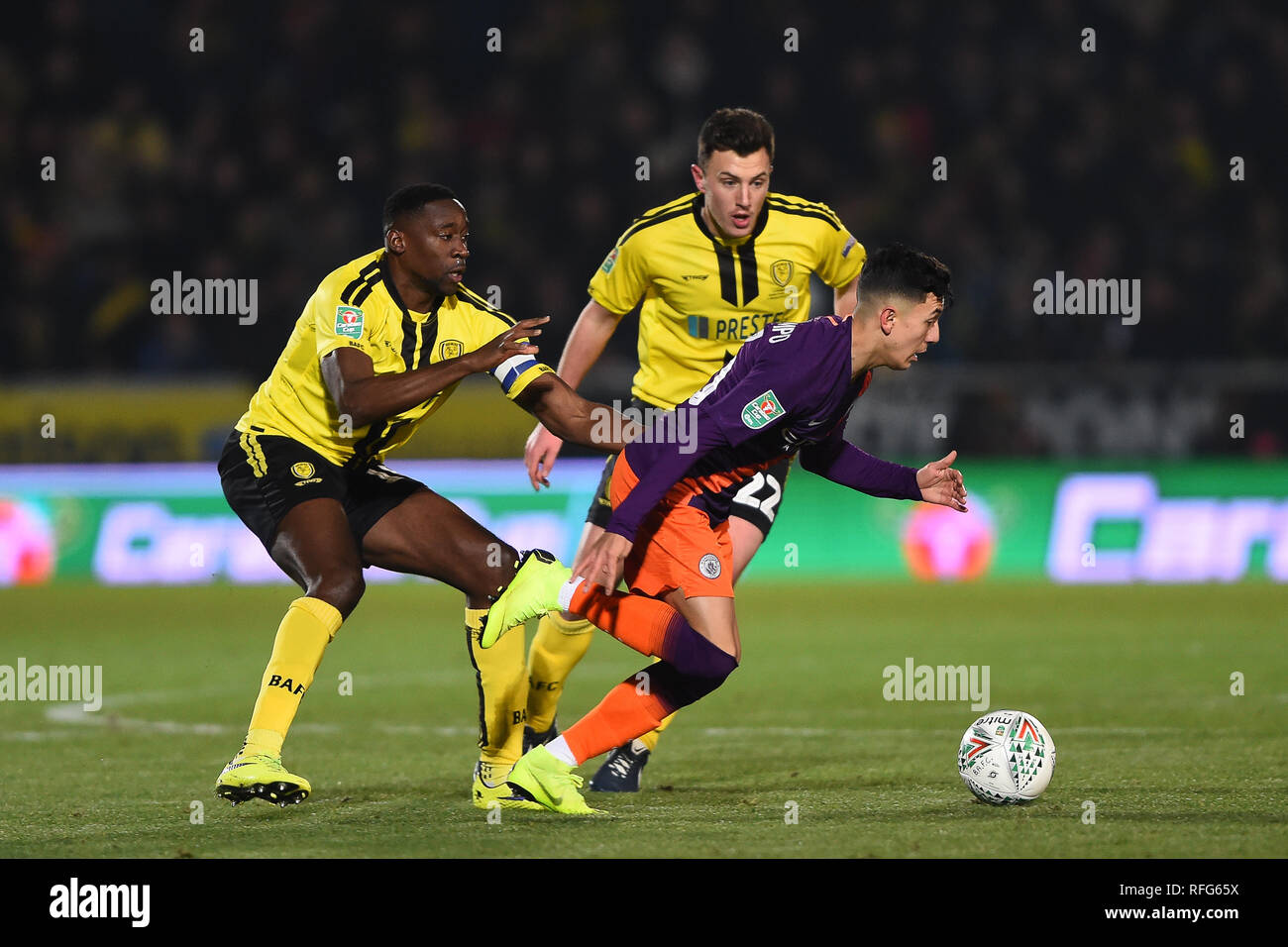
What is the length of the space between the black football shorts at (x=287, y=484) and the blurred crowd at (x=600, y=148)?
9.53 m

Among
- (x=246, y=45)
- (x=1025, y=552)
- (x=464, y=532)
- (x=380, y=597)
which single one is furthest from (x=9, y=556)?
(x=464, y=532)

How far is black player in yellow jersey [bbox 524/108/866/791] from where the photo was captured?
22.7 ft

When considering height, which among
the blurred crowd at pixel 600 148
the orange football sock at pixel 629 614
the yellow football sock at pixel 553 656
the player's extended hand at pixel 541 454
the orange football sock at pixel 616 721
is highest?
the blurred crowd at pixel 600 148

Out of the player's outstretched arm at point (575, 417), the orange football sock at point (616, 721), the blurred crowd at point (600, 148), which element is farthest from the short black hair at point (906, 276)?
the blurred crowd at point (600, 148)

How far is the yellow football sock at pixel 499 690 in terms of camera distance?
6.40m

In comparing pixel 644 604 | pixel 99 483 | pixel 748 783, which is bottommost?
pixel 748 783

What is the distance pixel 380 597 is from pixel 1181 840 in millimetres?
10512

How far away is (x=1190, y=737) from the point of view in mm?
7426

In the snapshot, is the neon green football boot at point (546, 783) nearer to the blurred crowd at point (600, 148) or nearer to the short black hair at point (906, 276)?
the short black hair at point (906, 276)

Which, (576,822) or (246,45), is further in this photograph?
(246,45)

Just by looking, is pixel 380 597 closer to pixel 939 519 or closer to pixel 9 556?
pixel 9 556

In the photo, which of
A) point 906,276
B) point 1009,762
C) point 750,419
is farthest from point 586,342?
point 1009,762

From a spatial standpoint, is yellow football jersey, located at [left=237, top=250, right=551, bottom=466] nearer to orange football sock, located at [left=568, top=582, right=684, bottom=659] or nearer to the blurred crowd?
orange football sock, located at [left=568, top=582, right=684, bottom=659]

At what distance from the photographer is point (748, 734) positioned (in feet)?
26.3
